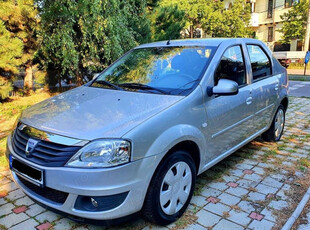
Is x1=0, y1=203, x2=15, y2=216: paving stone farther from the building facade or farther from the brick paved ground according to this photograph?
the building facade

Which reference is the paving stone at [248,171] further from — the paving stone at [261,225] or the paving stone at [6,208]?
the paving stone at [6,208]

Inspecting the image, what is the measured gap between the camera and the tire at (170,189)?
2.22 m

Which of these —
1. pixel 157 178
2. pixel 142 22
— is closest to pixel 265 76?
pixel 157 178

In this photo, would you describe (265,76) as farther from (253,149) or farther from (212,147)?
(212,147)

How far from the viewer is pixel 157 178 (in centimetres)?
221

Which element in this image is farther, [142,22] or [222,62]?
[142,22]

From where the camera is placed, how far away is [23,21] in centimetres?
729

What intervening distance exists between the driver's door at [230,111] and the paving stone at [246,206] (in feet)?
1.83

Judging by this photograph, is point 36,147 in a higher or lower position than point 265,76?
lower

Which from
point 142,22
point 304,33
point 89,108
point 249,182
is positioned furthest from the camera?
point 304,33

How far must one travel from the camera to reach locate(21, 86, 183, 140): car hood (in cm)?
208

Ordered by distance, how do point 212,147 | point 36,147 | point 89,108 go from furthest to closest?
point 212,147 → point 89,108 → point 36,147

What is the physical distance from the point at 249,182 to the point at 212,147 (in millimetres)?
813

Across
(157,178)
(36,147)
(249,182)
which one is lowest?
(249,182)
